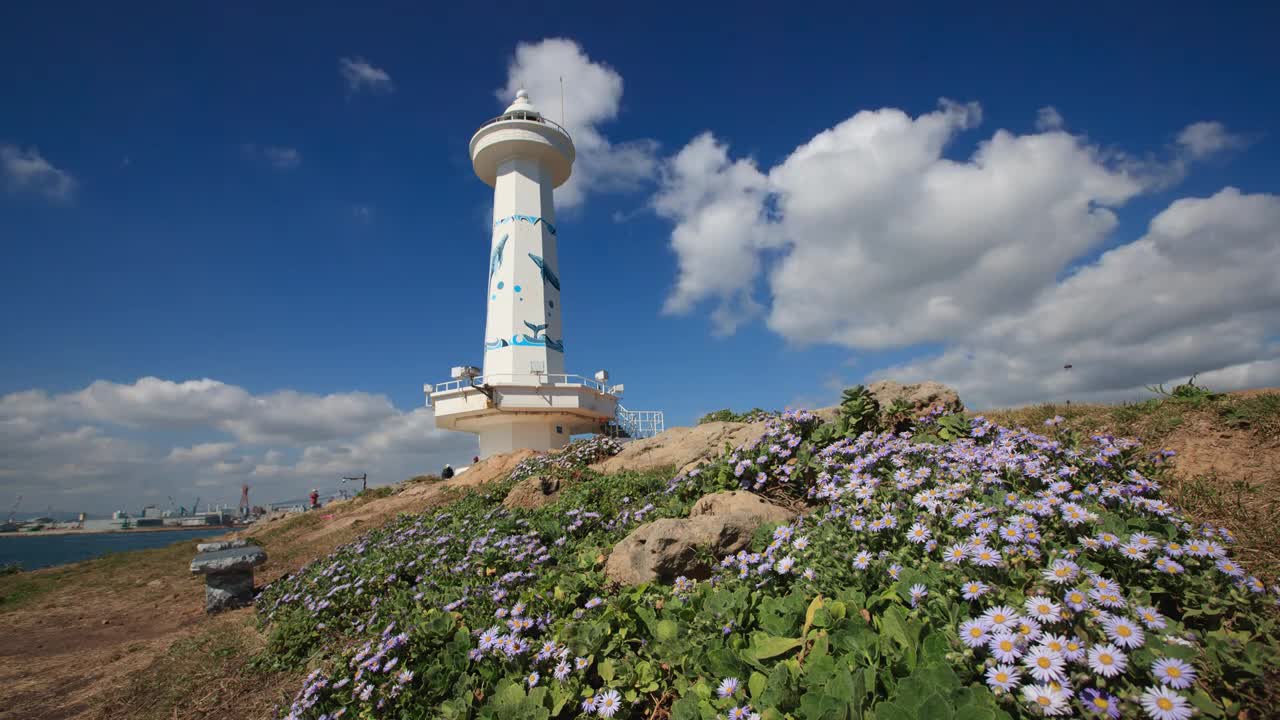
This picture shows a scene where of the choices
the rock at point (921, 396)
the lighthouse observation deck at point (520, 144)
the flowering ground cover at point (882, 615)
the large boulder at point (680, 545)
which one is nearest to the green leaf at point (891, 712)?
the flowering ground cover at point (882, 615)

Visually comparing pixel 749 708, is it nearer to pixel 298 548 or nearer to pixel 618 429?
Result: pixel 298 548

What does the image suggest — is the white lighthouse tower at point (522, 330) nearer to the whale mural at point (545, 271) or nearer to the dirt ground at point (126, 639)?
the whale mural at point (545, 271)

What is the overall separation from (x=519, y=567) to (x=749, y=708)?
3254mm

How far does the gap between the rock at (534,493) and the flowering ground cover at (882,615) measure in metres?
3.14

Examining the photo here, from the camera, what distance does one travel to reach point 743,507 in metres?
4.65

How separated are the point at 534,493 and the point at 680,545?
5341mm

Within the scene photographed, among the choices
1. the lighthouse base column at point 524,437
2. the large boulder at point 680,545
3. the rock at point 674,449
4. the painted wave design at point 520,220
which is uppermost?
the painted wave design at point 520,220

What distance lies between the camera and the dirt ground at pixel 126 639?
17.0ft

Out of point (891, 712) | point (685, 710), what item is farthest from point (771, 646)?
point (891, 712)

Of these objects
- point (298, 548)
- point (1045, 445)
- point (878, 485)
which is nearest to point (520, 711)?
point (878, 485)

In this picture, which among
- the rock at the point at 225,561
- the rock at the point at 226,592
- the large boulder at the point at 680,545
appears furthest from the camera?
the rock at the point at 226,592

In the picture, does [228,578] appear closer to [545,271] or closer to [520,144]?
[545,271]

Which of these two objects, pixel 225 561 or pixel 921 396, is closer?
pixel 921 396

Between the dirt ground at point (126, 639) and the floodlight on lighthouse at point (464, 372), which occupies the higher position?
the floodlight on lighthouse at point (464, 372)
